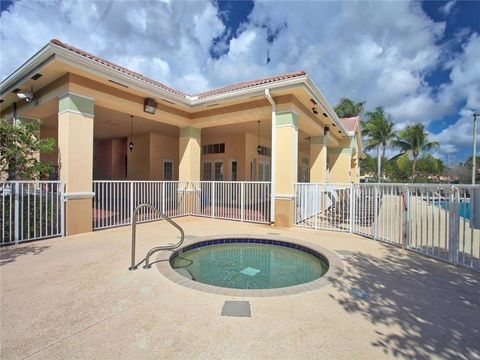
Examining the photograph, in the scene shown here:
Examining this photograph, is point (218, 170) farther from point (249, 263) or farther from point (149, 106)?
point (249, 263)

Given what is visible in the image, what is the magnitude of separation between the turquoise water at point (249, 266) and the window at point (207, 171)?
8923 millimetres

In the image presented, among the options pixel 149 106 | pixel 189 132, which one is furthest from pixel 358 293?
pixel 189 132

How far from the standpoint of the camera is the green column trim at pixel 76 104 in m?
6.13

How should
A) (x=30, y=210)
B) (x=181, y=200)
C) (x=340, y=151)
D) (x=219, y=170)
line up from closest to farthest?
(x=30, y=210), (x=181, y=200), (x=219, y=170), (x=340, y=151)

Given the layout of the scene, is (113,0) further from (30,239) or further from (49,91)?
(30,239)

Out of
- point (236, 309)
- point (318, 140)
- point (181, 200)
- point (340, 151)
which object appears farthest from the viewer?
point (340, 151)

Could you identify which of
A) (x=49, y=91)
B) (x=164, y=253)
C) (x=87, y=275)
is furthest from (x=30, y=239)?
(x=49, y=91)

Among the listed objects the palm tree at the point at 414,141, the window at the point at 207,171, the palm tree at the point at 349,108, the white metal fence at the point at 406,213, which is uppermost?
the palm tree at the point at 349,108

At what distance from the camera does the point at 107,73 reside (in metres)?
6.37

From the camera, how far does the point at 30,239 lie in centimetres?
557

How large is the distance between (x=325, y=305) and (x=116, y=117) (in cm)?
1077

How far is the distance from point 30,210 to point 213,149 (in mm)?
10004

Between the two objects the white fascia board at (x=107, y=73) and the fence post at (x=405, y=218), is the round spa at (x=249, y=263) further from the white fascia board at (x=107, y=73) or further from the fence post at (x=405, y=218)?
the white fascia board at (x=107, y=73)

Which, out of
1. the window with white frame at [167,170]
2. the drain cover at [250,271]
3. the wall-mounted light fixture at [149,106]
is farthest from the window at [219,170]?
the drain cover at [250,271]
